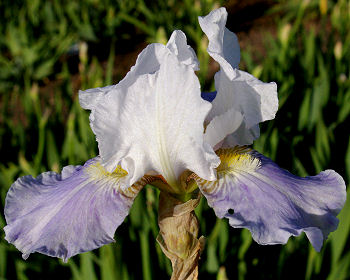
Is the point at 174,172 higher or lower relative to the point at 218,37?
lower

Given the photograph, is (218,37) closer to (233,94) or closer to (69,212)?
(233,94)

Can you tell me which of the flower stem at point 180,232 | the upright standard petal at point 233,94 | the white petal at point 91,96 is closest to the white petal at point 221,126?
the upright standard petal at point 233,94

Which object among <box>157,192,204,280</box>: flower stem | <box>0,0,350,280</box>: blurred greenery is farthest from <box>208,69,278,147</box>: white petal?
<box>0,0,350,280</box>: blurred greenery

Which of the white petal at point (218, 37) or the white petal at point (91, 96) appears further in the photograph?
the white petal at point (91, 96)

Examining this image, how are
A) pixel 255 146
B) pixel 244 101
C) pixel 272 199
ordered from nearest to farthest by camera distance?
pixel 272 199 → pixel 244 101 → pixel 255 146

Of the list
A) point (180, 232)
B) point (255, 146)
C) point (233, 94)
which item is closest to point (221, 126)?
point (233, 94)

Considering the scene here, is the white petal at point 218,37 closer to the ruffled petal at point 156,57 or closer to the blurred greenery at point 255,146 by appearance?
the ruffled petal at point 156,57

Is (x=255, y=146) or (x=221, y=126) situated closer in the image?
(x=221, y=126)

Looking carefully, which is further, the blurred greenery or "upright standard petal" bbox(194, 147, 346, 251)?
the blurred greenery

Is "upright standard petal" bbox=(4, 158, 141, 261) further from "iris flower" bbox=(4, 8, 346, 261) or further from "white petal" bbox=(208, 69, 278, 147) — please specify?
"white petal" bbox=(208, 69, 278, 147)
